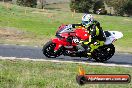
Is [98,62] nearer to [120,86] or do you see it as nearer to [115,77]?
[120,86]

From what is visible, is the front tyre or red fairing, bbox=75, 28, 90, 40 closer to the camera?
the front tyre

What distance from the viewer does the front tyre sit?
16.8 metres

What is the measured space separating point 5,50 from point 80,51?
3876 mm

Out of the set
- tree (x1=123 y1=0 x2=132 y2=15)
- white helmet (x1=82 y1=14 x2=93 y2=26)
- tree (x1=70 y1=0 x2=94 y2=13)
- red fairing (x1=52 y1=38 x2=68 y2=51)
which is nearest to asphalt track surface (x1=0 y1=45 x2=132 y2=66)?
red fairing (x1=52 y1=38 x2=68 y2=51)

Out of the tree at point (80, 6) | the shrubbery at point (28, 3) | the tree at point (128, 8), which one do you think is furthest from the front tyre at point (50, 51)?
the tree at point (128, 8)

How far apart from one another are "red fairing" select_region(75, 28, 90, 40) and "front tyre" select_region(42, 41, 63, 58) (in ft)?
3.11

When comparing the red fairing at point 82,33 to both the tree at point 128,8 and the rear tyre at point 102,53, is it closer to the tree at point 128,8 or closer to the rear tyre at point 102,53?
the rear tyre at point 102,53

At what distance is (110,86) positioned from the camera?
30.0ft

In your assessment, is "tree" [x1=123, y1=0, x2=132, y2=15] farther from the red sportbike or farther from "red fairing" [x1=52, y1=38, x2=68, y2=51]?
"red fairing" [x1=52, y1=38, x2=68, y2=51]

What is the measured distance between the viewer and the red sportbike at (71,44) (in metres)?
16.9

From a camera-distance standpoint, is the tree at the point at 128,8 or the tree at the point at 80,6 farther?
the tree at the point at 128,8

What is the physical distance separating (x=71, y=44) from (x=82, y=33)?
2.15ft

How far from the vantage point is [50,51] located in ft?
Result: 55.5

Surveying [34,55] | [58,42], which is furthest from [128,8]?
[58,42]
